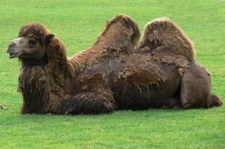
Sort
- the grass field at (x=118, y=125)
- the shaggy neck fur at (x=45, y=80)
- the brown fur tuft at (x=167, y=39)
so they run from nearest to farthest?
the grass field at (x=118, y=125) → the shaggy neck fur at (x=45, y=80) → the brown fur tuft at (x=167, y=39)

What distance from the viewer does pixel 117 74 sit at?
10.7 metres

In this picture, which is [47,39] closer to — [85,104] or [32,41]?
[32,41]

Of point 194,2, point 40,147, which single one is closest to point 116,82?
point 40,147

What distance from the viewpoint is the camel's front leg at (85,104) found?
33.7 ft

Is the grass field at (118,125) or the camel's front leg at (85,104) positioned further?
the camel's front leg at (85,104)

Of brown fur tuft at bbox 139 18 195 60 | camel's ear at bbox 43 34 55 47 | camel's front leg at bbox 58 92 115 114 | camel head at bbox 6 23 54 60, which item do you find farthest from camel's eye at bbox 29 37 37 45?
brown fur tuft at bbox 139 18 195 60

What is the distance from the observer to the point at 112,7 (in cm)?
3478

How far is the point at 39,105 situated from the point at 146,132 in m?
1.99

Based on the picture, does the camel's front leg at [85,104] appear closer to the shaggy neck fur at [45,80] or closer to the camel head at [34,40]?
the shaggy neck fur at [45,80]

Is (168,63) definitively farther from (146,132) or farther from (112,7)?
(112,7)

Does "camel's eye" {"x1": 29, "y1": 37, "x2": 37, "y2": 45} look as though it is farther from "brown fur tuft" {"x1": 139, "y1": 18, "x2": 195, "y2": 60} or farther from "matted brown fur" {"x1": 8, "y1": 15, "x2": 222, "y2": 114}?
"brown fur tuft" {"x1": 139, "y1": 18, "x2": 195, "y2": 60}

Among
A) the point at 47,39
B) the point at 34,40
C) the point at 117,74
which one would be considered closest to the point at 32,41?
the point at 34,40

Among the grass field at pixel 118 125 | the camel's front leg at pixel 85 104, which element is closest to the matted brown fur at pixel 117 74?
the camel's front leg at pixel 85 104

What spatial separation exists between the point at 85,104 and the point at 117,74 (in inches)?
28.4
